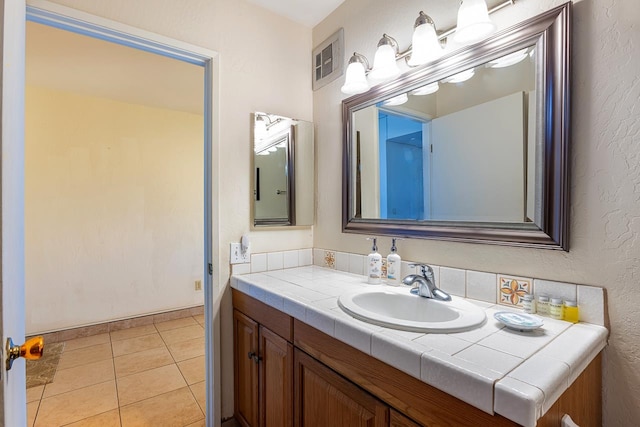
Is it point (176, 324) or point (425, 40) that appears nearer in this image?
point (425, 40)

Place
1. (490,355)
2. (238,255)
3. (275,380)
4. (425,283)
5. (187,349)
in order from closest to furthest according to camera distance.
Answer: (490,355), (425,283), (275,380), (238,255), (187,349)

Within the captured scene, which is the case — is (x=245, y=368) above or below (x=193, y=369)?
above

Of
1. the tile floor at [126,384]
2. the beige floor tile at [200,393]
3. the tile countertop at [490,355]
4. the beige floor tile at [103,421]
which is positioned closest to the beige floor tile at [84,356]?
the tile floor at [126,384]

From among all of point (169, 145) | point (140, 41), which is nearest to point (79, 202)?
point (169, 145)

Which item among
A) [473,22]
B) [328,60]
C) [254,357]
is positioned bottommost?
[254,357]

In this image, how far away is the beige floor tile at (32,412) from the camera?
1.75 meters

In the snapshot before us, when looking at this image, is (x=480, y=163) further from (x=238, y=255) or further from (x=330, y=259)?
(x=238, y=255)

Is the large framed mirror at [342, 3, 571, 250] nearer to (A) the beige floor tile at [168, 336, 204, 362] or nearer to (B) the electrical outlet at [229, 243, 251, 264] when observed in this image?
(B) the electrical outlet at [229, 243, 251, 264]

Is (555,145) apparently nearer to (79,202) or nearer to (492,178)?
(492,178)

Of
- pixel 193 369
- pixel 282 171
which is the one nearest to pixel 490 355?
pixel 282 171

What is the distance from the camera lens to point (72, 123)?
111 inches

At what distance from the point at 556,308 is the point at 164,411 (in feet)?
6.86

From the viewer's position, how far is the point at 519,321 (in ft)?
2.85

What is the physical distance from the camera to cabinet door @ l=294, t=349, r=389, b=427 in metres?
0.87
